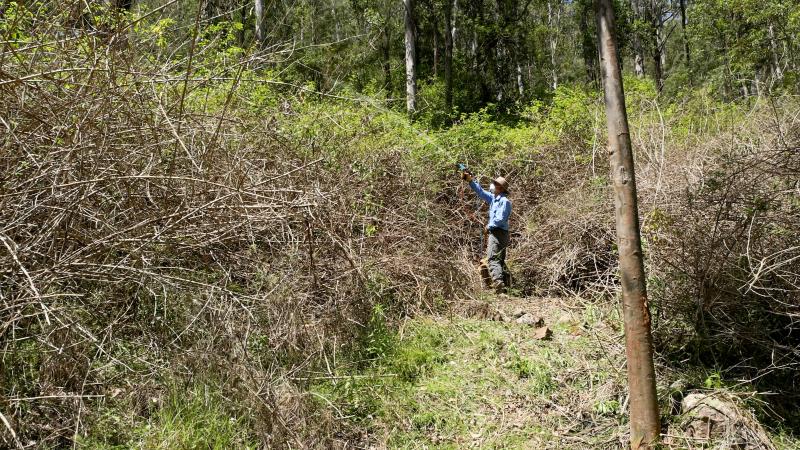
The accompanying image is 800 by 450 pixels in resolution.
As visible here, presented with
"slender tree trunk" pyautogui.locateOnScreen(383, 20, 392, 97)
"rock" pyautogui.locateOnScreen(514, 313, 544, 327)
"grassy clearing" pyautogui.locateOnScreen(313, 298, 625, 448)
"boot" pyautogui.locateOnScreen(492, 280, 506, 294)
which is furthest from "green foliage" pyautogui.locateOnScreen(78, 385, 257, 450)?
"slender tree trunk" pyautogui.locateOnScreen(383, 20, 392, 97)

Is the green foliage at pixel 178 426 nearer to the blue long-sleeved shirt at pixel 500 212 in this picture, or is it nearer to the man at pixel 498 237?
the man at pixel 498 237

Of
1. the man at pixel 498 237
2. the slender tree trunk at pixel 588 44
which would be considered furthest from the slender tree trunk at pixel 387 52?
the man at pixel 498 237

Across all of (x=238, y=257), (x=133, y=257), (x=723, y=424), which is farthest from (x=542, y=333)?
(x=133, y=257)

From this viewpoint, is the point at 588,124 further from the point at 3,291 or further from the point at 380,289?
the point at 3,291

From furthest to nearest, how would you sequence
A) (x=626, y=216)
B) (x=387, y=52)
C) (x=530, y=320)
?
(x=387, y=52) < (x=530, y=320) < (x=626, y=216)

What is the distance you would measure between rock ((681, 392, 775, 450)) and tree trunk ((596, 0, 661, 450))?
1.83 ft

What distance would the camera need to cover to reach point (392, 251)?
21.7ft

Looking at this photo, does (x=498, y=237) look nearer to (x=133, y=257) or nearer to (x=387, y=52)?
(x=133, y=257)

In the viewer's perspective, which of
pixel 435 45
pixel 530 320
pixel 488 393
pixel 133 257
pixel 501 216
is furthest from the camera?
pixel 435 45

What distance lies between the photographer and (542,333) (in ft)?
17.6

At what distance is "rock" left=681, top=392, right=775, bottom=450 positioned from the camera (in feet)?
11.9

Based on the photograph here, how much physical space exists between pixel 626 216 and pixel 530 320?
255 centimetres

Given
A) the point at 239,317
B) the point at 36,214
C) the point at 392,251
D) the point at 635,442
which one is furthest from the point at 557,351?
the point at 36,214

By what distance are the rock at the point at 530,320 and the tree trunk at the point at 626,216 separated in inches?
86.7
